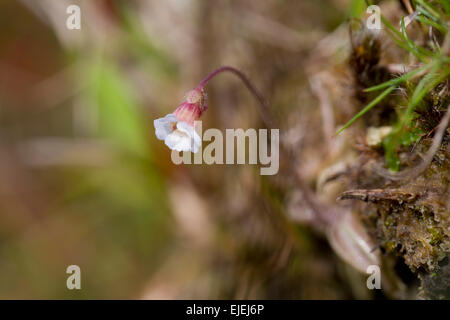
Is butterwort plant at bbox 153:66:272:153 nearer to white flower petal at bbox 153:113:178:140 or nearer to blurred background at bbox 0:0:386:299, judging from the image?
→ white flower petal at bbox 153:113:178:140

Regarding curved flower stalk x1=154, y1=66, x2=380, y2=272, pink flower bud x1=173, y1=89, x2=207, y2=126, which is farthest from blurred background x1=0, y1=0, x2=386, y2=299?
pink flower bud x1=173, y1=89, x2=207, y2=126

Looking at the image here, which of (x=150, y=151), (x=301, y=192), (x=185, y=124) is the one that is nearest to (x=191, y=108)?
(x=185, y=124)

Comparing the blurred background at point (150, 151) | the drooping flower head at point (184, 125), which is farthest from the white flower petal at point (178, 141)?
the blurred background at point (150, 151)

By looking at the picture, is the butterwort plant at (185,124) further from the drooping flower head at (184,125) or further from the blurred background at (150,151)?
the blurred background at (150,151)

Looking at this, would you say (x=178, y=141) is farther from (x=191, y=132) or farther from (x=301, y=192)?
(x=301, y=192)

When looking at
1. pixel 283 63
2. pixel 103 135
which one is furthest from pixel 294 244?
pixel 103 135

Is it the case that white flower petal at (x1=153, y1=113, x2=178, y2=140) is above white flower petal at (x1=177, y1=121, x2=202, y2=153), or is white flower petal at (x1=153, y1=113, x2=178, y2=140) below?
above

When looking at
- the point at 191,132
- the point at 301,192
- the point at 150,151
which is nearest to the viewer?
the point at 191,132
